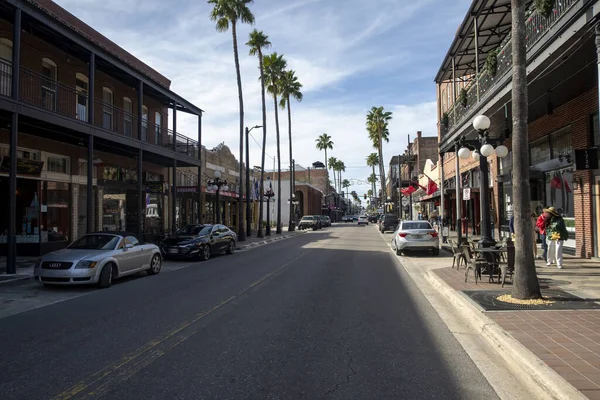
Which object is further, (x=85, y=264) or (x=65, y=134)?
(x=65, y=134)

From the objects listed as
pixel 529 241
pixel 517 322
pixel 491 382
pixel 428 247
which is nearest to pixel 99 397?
Result: pixel 491 382

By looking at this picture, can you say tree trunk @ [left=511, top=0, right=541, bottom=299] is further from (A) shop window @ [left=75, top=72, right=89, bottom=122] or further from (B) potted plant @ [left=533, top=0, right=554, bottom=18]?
(A) shop window @ [left=75, top=72, right=89, bottom=122]

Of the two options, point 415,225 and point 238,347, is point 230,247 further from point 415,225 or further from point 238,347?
point 238,347

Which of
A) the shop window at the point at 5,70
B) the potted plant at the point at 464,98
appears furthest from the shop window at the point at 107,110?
the potted plant at the point at 464,98

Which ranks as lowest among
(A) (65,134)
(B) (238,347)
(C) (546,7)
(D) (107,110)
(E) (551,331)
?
(B) (238,347)

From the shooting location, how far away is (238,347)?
228 inches

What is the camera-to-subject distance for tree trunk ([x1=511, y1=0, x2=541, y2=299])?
7711 millimetres

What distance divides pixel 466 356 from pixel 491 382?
0.84 meters

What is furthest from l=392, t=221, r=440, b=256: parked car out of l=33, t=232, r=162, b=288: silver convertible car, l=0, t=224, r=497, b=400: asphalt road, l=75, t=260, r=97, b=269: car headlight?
l=75, t=260, r=97, b=269: car headlight

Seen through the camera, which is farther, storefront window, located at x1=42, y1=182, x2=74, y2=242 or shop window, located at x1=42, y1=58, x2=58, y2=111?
storefront window, located at x1=42, y1=182, x2=74, y2=242

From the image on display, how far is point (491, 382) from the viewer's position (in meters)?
4.67

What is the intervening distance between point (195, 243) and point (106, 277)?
6009 mm

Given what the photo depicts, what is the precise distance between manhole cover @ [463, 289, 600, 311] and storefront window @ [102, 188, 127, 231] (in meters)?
17.6

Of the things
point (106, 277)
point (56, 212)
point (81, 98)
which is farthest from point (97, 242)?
point (81, 98)
